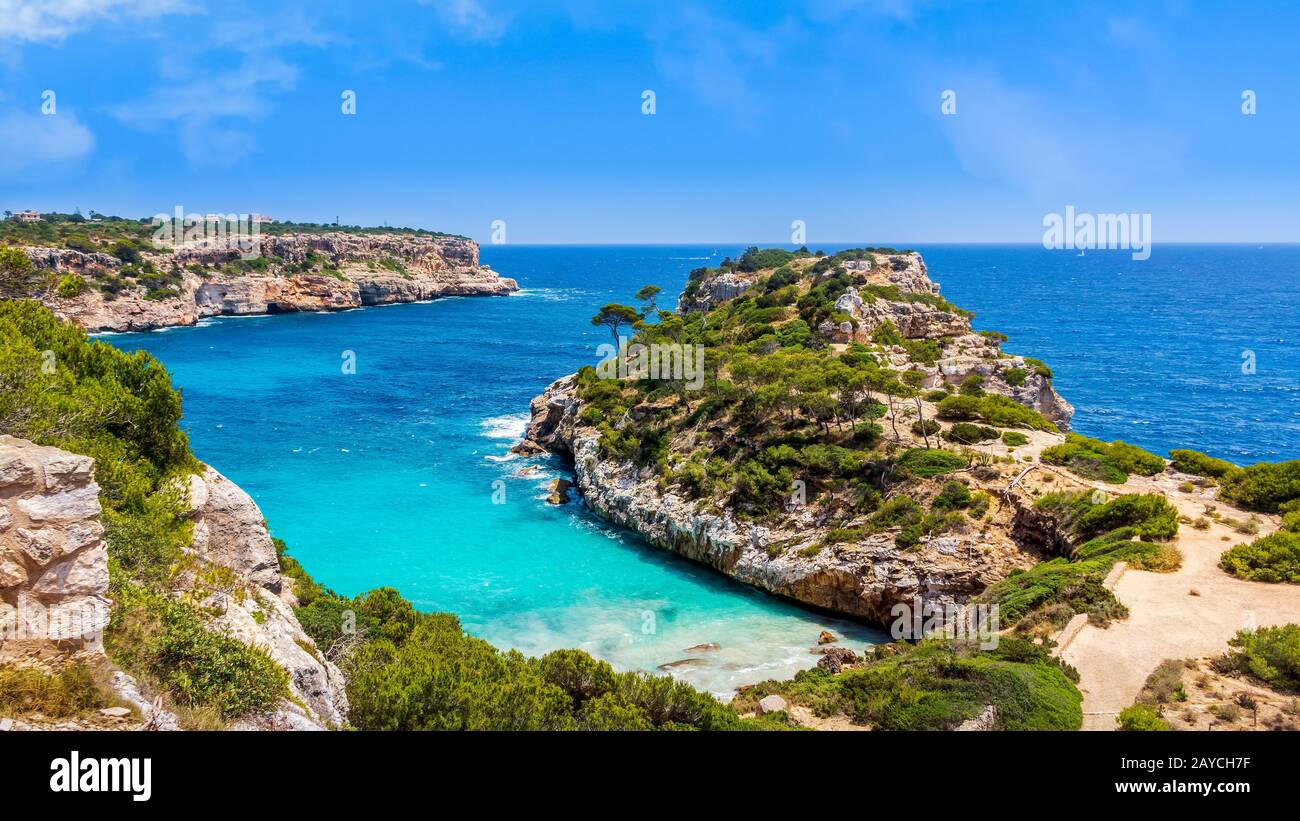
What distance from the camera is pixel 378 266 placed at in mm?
147250

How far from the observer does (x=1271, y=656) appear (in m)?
15.1

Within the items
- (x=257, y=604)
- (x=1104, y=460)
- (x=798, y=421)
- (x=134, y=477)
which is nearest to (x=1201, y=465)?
(x=1104, y=460)

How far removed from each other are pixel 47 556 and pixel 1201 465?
3738 centimetres

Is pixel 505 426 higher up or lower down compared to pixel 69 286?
lower down

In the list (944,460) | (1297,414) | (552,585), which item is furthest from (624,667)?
(1297,414)

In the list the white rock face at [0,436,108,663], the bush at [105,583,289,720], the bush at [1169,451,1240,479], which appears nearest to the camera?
the white rock face at [0,436,108,663]

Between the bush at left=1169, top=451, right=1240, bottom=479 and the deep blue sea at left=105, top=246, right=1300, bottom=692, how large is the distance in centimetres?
1582

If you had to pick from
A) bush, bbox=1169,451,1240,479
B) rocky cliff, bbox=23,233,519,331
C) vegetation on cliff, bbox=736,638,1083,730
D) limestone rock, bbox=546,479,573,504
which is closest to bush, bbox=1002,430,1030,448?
bush, bbox=1169,451,1240,479

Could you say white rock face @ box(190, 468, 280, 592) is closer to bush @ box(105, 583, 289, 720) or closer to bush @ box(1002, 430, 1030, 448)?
bush @ box(105, 583, 289, 720)

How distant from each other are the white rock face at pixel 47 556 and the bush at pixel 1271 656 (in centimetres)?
2135

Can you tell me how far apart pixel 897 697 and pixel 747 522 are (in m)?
16.8

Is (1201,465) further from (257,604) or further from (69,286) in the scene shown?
(69,286)

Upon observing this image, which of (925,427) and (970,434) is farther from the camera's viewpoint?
(925,427)

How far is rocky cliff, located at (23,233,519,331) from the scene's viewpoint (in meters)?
94.9
